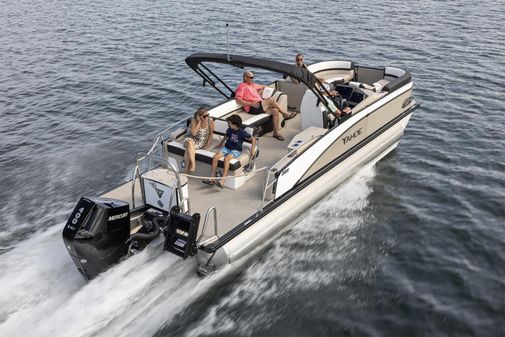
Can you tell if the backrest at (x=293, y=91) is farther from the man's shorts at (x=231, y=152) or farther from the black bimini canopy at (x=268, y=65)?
the man's shorts at (x=231, y=152)

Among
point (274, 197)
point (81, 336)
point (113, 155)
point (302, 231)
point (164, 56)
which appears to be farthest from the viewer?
point (164, 56)

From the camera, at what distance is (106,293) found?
22.4 ft

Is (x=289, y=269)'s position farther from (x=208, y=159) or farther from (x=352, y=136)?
(x=352, y=136)

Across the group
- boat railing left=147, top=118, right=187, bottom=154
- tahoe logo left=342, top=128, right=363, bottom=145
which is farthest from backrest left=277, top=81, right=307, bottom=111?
boat railing left=147, top=118, right=187, bottom=154

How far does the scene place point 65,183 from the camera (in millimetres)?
10969

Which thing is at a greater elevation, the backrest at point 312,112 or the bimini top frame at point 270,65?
the bimini top frame at point 270,65

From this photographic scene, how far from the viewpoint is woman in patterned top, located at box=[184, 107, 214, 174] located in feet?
28.3

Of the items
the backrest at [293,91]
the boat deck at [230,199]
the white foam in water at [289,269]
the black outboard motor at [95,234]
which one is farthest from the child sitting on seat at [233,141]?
the backrest at [293,91]

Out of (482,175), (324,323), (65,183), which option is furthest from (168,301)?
(482,175)

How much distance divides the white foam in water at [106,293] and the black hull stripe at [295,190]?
2.47ft

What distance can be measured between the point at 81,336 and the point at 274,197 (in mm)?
3724

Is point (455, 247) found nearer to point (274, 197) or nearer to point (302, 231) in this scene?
point (302, 231)

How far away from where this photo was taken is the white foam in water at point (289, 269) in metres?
7.00

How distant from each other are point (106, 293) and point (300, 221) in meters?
3.98
